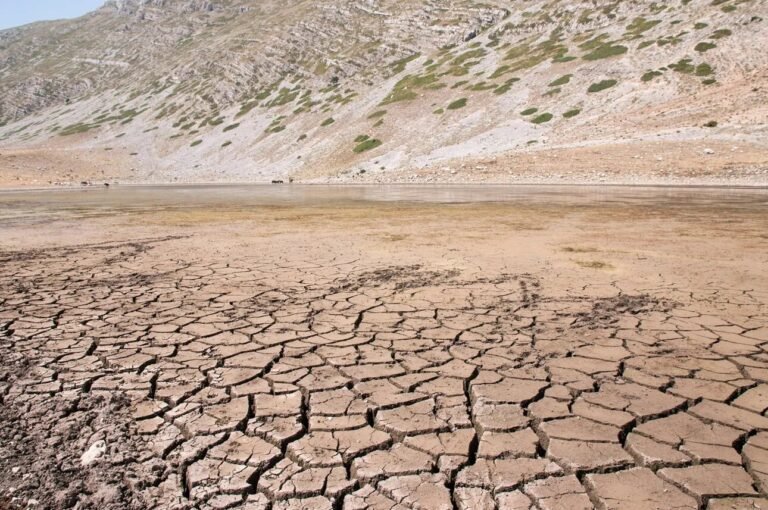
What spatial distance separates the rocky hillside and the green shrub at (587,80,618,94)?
127mm

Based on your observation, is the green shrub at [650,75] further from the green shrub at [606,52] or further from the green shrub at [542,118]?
the green shrub at [542,118]

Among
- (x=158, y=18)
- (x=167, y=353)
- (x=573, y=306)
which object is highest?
(x=158, y=18)

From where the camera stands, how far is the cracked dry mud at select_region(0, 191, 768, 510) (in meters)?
2.64

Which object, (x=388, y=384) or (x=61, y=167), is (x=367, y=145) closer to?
(x=61, y=167)

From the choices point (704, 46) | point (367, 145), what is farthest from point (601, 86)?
point (367, 145)

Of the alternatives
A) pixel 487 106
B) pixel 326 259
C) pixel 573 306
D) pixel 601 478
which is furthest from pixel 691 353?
pixel 487 106

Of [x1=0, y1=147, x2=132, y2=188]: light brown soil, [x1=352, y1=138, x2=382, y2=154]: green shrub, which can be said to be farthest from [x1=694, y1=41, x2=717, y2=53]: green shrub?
[x1=0, y1=147, x2=132, y2=188]: light brown soil

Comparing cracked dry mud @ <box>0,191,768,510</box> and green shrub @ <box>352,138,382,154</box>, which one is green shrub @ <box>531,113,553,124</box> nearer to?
green shrub @ <box>352,138,382,154</box>

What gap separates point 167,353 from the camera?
4484 mm

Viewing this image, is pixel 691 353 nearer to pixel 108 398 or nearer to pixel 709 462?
pixel 709 462

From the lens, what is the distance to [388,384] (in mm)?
3826

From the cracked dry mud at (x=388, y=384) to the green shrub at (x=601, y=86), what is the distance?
119 ft

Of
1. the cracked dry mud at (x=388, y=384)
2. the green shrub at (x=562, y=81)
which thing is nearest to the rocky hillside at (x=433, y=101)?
the green shrub at (x=562, y=81)

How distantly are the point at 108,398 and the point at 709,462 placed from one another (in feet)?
11.9
